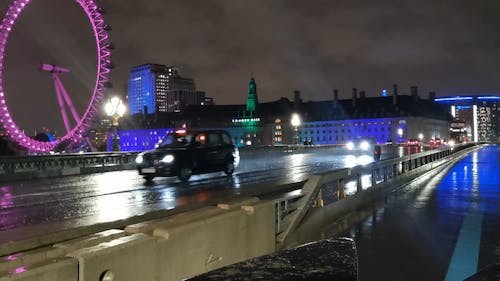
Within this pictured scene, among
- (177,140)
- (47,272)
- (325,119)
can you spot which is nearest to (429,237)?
(47,272)

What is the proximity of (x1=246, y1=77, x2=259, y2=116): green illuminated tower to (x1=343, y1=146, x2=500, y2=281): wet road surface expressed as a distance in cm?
16632

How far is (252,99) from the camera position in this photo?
7323 inches

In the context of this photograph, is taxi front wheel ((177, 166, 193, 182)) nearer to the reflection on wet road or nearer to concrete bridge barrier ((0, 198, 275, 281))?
the reflection on wet road

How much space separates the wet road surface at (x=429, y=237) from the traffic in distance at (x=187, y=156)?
7530 mm

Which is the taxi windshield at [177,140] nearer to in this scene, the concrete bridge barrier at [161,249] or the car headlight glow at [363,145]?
the concrete bridge barrier at [161,249]

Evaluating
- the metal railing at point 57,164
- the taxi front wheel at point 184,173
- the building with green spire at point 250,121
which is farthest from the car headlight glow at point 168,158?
the building with green spire at point 250,121

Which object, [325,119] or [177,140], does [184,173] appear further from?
[325,119]

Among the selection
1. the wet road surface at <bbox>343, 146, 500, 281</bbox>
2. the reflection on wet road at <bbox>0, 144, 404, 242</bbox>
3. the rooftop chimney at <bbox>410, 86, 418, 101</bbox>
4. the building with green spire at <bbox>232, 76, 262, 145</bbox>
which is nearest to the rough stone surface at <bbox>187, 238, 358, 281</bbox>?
the wet road surface at <bbox>343, 146, 500, 281</bbox>

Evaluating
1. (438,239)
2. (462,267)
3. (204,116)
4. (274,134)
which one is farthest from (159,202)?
(204,116)

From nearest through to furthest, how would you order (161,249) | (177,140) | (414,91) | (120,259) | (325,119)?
(120,259)
(161,249)
(177,140)
(414,91)
(325,119)

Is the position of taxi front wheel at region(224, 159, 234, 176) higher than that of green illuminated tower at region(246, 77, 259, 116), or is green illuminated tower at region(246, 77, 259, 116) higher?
green illuminated tower at region(246, 77, 259, 116)

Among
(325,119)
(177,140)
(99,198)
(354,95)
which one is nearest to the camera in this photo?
(99,198)

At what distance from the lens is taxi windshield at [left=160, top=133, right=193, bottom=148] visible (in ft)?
63.5

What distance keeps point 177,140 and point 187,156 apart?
3.54 feet
